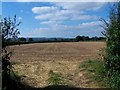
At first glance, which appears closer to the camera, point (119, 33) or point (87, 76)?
point (119, 33)

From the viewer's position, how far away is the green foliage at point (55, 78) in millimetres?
12272

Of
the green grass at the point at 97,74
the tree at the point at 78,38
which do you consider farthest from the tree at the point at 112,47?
the tree at the point at 78,38

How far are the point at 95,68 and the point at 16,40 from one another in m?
4.74

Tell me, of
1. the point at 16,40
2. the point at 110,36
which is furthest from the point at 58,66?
the point at 16,40

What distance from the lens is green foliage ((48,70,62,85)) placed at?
40.3 ft

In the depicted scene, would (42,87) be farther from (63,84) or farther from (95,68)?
(95,68)

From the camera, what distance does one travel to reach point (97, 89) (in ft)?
35.3

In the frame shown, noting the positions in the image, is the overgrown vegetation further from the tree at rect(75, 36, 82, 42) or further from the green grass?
the tree at rect(75, 36, 82, 42)

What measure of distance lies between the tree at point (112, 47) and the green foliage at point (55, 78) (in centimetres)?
186

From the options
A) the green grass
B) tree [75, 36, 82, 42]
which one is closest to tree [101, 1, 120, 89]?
the green grass

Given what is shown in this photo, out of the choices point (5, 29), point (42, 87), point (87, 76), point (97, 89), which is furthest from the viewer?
point (87, 76)

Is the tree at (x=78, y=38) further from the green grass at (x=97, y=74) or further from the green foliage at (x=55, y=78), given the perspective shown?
the green foliage at (x=55, y=78)

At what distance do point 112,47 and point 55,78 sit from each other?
2.78 metres

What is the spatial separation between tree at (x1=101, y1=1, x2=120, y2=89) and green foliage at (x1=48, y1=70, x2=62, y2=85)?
1858 millimetres
